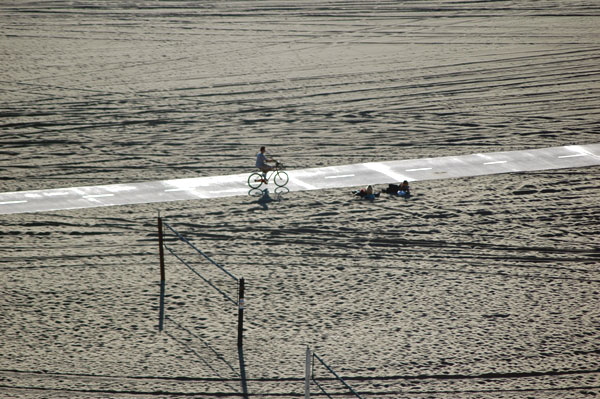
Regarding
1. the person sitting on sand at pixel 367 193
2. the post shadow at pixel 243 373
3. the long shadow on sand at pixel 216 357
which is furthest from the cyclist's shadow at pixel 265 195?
the post shadow at pixel 243 373

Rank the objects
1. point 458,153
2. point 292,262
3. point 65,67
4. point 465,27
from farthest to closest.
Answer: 1. point 465,27
2. point 65,67
3. point 458,153
4. point 292,262

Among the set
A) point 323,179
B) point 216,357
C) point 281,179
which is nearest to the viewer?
point 216,357

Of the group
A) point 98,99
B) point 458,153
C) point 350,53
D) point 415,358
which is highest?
point 350,53

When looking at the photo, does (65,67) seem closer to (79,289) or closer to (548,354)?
(79,289)

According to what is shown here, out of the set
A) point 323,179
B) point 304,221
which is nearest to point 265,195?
point 323,179

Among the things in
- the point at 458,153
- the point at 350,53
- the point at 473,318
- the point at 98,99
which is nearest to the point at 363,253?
the point at 473,318

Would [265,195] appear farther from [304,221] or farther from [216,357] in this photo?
[216,357]

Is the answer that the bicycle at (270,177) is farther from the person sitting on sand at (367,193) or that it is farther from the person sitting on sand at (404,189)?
the person sitting on sand at (404,189)
